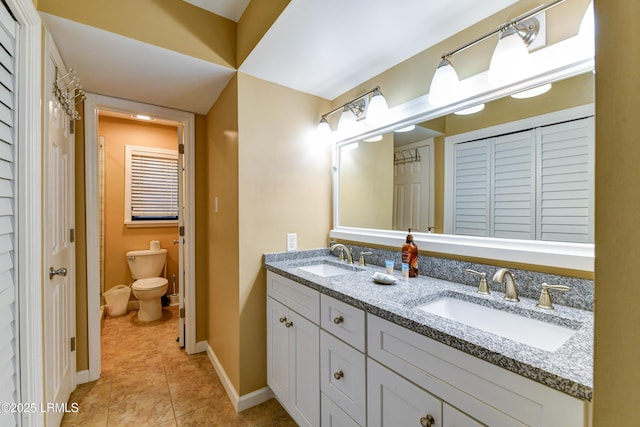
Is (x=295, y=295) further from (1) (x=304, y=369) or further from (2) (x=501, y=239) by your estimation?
(2) (x=501, y=239)

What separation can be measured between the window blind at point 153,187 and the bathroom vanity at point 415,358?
2.68 m

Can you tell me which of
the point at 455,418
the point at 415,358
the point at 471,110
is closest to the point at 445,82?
the point at 471,110

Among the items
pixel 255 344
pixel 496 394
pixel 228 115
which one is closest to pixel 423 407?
pixel 496 394

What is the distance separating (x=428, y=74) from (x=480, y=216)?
0.81m

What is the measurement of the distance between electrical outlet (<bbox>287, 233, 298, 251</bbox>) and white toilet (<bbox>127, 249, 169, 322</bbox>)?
6.49ft

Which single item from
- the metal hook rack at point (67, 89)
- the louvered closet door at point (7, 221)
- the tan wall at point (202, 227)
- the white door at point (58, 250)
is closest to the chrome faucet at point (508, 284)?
the louvered closet door at point (7, 221)

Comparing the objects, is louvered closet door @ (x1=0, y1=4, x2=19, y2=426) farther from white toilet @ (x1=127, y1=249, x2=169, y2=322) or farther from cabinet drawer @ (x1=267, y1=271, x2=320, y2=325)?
white toilet @ (x1=127, y1=249, x2=169, y2=322)

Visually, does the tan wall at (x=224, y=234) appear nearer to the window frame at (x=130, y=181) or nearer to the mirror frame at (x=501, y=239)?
the mirror frame at (x=501, y=239)

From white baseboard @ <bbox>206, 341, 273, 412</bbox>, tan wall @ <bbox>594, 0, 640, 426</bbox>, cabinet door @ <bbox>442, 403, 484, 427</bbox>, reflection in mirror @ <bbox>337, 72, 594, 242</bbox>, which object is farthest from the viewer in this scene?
white baseboard @ <bbox>206, 341, 273, 412</bbox>

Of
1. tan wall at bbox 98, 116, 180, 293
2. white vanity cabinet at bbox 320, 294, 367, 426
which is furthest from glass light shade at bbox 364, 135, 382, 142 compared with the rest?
tan wall at bbox 98, 116, 180, 293

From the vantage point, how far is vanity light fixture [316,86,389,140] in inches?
64.9

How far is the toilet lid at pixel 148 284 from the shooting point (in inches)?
118

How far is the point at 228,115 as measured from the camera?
6.39ft

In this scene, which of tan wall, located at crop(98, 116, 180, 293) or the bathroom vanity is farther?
tan wall, located at crop(98, 116, 180, 293)
